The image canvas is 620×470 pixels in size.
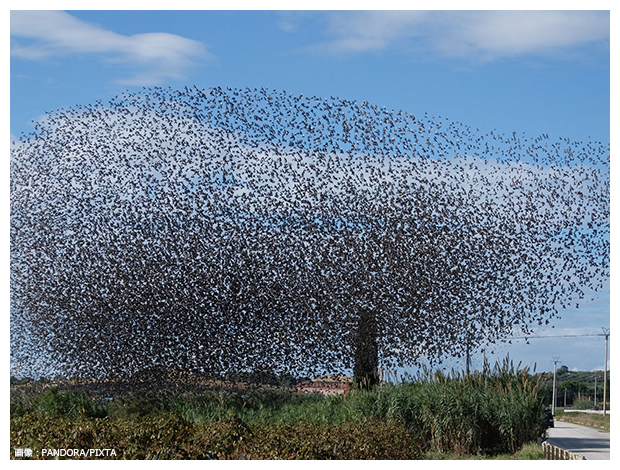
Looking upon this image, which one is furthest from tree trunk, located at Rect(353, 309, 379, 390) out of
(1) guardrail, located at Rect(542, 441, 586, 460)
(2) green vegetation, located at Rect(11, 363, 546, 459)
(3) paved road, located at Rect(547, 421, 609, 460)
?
(1) guardrail, located at Rect(542, 441, 586, 460)

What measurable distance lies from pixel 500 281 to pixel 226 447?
252 inches

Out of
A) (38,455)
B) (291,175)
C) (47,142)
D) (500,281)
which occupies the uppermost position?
(47,142)

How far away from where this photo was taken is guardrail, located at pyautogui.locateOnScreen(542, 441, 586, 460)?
6.93 metres

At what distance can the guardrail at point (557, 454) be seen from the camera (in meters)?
6.93

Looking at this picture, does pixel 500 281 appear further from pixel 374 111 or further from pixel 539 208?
pixel 374 111

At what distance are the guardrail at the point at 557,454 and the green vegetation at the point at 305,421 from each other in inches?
13.0

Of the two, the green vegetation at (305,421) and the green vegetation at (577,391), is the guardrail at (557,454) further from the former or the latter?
the green vegetation at (577,391)

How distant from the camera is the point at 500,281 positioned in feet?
34.9

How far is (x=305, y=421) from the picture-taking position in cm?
845

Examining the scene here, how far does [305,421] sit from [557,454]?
10.6ft

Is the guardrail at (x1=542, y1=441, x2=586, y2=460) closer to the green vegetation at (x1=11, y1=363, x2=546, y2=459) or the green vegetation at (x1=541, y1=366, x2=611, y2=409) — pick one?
the green vegetation at (x1=11, y1=363, x2=546, y2=459)

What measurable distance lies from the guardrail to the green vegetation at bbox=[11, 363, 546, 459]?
0.33m

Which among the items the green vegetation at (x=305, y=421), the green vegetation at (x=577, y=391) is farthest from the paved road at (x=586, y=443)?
the green vegetation at (x=577, y=391)

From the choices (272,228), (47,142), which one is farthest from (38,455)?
(47,142)
